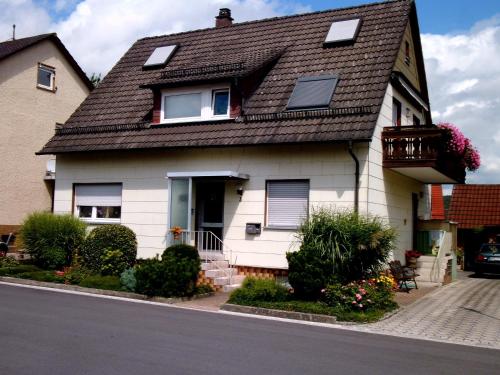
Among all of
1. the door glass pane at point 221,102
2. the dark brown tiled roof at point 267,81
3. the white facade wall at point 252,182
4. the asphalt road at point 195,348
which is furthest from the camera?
the door glass pane at point 221,102

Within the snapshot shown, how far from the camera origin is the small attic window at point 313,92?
55.1 ft

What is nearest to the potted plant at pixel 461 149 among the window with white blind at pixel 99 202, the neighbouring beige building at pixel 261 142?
the neighbouring beige building at pixel 261 142

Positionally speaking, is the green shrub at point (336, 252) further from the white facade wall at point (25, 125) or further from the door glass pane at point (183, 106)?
the white facade wall at point (25, 125)

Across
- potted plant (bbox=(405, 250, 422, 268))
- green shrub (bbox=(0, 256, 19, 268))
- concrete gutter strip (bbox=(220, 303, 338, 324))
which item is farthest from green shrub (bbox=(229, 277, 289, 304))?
green shrub (bbox=(0, 256, 19, 268))

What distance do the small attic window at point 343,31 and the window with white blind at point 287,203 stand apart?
5107mm

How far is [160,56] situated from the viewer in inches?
875

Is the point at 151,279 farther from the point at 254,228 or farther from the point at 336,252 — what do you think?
the point at 336,252

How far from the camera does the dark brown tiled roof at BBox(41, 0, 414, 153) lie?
16.3 metres

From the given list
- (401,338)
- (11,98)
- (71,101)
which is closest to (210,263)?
(401,338)

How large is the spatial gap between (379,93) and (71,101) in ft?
60.6

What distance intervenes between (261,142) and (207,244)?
358cm

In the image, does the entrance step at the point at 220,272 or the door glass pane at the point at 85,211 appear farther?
the door glass pane at the point at 85,211

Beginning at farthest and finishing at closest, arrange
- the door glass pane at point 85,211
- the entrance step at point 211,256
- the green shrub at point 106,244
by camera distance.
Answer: the door glass pane at point 85,211
the green shrub at point 106,244
the entrance step at point 211,256

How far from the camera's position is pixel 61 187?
67.9 feet
